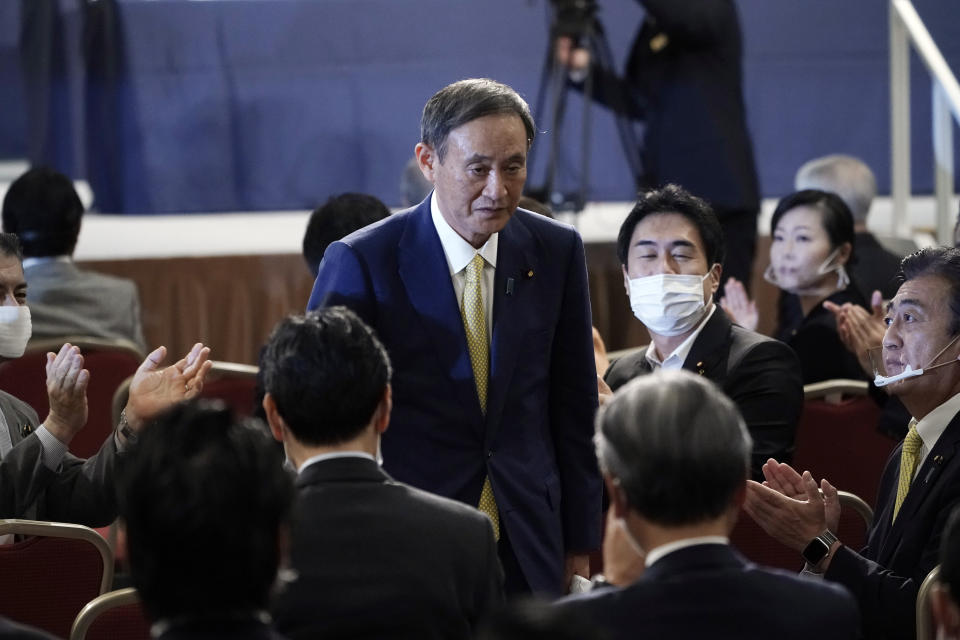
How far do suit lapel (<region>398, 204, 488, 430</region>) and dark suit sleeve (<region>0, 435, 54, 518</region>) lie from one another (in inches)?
31.5

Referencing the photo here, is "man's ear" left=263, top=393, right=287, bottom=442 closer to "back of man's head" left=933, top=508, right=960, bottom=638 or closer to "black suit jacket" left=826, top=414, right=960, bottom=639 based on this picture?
"back of man's head" left=933, top=508, right=960, bottom=638

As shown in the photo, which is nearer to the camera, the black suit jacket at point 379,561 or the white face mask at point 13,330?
the black suit jacket at point 379,561

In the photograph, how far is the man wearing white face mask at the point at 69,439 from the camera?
8.07 feet

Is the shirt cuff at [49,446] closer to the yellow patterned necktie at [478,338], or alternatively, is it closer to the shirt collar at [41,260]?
the yellow patterned necktie at [478,338]

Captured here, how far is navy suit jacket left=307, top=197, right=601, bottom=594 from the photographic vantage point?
2371mm

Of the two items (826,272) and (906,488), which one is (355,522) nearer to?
(906,488)

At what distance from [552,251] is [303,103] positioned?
4.15m

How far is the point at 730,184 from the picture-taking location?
18.3ft

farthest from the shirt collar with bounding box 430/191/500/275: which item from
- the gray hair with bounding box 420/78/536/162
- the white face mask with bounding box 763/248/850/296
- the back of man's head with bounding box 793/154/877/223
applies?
the back of man's head with bounding box 793/154/877/223

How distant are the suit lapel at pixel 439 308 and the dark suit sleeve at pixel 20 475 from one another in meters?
0.80

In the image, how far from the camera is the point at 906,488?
2.49 metres

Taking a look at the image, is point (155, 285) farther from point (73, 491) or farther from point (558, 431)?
point (558, 431)

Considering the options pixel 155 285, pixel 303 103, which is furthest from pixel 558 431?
pixel 303 103

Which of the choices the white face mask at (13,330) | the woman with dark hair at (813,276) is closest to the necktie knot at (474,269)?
the white face mask at (13,330)
